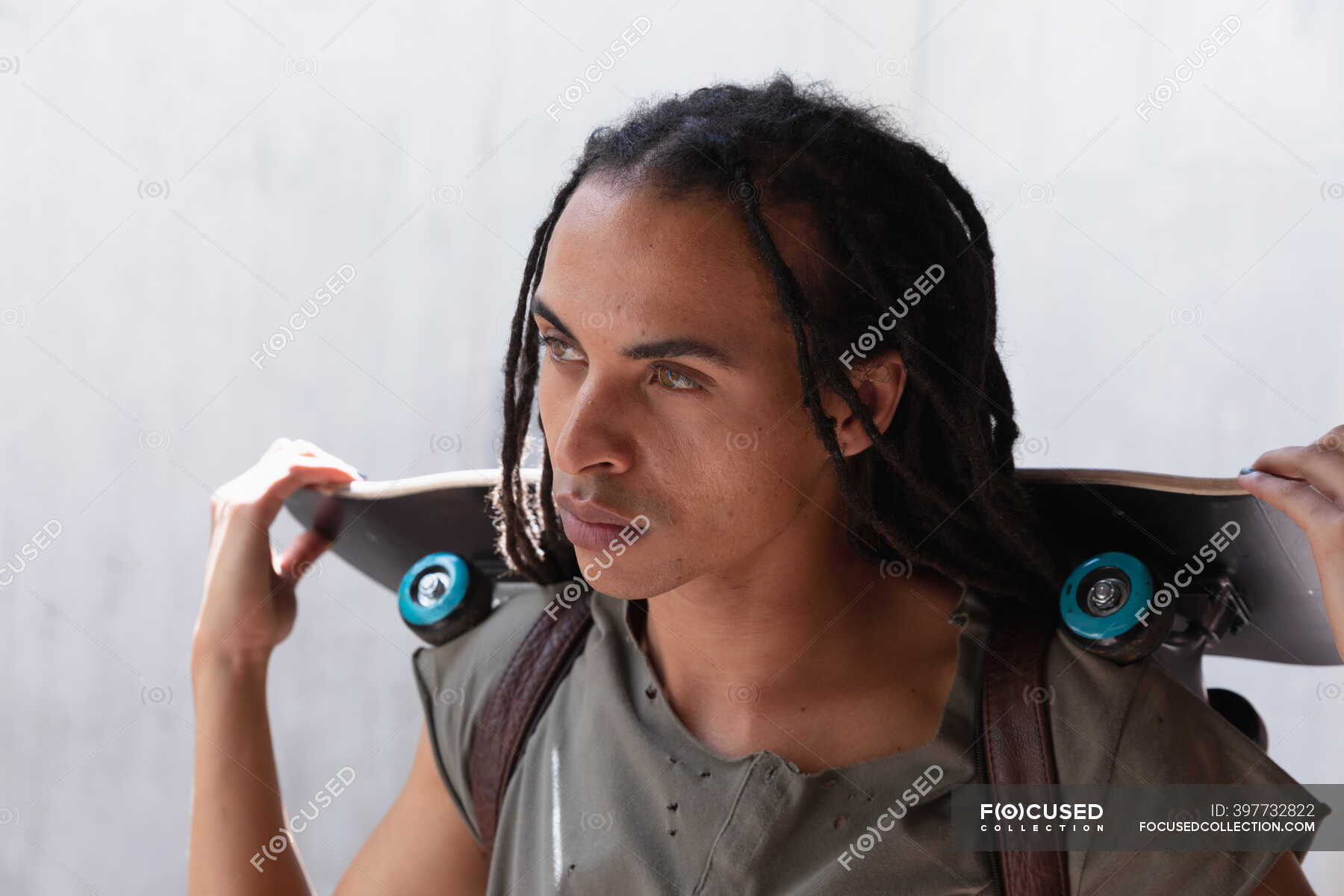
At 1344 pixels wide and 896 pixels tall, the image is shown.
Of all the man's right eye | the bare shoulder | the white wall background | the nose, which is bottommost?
the bare shoulder

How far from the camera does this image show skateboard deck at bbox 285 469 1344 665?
1001 millimetres

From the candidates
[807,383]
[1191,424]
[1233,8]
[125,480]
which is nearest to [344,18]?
[125,480]

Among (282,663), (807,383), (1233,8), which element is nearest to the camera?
(807,383)

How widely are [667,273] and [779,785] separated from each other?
44 cm

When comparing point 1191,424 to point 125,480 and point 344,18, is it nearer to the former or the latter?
point 344,18

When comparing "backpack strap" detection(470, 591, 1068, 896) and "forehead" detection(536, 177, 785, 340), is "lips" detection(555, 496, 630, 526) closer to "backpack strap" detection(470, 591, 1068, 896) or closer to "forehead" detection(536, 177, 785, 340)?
"forehead" detection(536, 177, 785, 340)

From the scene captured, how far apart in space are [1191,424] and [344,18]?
1384 millimetres

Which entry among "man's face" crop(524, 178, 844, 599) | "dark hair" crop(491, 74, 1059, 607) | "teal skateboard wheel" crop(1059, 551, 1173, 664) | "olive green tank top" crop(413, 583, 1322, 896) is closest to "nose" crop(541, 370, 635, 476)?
"man's face" crop(524, 178, 844, 599)

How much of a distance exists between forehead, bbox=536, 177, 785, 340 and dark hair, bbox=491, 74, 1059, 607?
0.01 metres

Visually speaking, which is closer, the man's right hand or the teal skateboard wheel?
the teal skateboard wheel

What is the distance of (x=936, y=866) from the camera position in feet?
3.21

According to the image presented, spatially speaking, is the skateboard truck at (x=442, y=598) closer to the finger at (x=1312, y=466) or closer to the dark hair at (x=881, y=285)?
the dark hair at (x=881, y=285)

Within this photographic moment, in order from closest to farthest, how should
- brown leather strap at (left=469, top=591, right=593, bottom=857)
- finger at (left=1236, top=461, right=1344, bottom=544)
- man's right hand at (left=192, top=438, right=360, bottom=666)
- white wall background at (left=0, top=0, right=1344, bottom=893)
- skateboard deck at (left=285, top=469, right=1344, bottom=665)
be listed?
finger at (left=1236, top=461, right=1344, bottom=544), skateboard deck at (left=285, top=469, right=1344, bottom=665), brown leather strap at (left=469, top=591, right=593, bottom=857), man's right hand at (left=192, top=438, right=360, bottom=666), white wall background at (left=0, top=0, right=1344, bottom=893)

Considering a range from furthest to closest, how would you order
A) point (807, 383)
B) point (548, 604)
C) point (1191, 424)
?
point (1191, 424) → point (548, 604) → point (807, 383)
